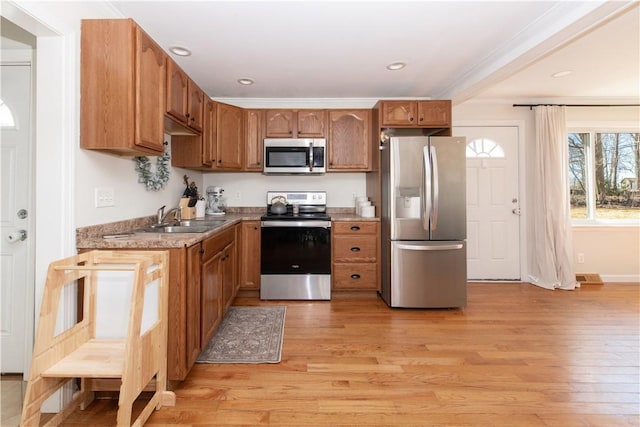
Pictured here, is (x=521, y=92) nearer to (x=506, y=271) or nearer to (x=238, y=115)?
(x=506, y=271)

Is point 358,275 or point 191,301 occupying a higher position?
point 191,301

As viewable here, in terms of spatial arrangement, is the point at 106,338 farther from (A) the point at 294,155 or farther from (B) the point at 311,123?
(B) the point at 311,123

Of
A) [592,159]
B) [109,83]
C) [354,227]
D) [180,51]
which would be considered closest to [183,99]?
[180,51]

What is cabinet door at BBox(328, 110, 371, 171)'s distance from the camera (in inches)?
140

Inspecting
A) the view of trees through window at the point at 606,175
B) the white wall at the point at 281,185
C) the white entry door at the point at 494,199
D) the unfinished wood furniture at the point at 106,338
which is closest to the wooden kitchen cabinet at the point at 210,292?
the unfinished wood furniture at the point at 106,338

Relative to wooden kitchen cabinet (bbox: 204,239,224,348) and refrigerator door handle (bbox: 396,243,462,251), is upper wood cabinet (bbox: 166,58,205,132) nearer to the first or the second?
wooden kitchen cabinet (bbox: 204,239,224,348)

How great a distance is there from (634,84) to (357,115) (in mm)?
3161

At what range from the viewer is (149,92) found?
5.90 feet

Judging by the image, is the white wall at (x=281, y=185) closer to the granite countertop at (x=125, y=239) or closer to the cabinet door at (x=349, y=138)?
the cabinet door at (x=349, y=138)

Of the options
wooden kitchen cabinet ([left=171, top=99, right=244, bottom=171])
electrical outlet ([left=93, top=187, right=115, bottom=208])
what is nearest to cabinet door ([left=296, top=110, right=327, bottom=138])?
wooden kitchen cabinet ([left=171, top=99, right=244, bottom=171])

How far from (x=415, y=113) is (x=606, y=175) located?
2969 mm

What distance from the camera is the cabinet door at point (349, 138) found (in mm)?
3564

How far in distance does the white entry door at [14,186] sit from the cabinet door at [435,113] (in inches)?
129

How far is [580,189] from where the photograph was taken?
4.04 m
